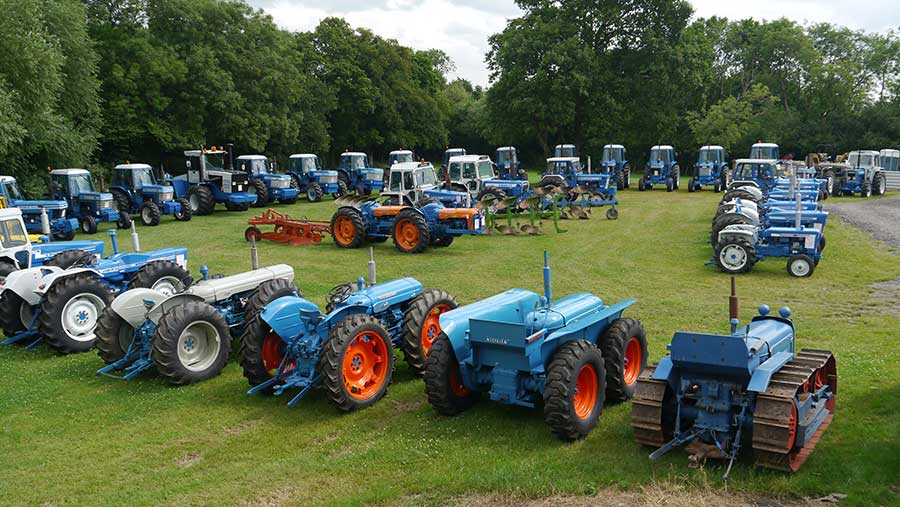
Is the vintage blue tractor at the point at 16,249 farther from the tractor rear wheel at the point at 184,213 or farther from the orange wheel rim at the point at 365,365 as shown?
the tractor rear wheel at the point at 184,213

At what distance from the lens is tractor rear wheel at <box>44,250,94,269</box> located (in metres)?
10.2

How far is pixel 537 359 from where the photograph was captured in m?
5.91

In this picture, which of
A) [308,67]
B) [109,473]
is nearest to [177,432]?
[109,473]

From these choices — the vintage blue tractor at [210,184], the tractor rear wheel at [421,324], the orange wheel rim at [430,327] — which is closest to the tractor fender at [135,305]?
the tractor rear wheel at [421,324]

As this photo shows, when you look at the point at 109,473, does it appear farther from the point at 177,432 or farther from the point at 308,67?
the point at 308,67

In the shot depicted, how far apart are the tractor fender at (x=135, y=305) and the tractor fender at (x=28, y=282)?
1761mm

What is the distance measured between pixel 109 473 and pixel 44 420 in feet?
5.50

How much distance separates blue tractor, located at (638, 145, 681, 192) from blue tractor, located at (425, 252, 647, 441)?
86.9 feet

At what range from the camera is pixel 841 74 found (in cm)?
3941

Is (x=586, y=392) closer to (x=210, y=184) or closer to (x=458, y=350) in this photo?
(x=458, y=350)

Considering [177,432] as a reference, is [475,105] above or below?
above

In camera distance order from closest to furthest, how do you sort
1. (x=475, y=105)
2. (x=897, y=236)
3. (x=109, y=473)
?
(x=109, y=473), (x=897, y=236), (x=475, y=105)

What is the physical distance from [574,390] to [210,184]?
2185cm

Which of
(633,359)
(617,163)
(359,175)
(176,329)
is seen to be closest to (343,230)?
(176,329)
